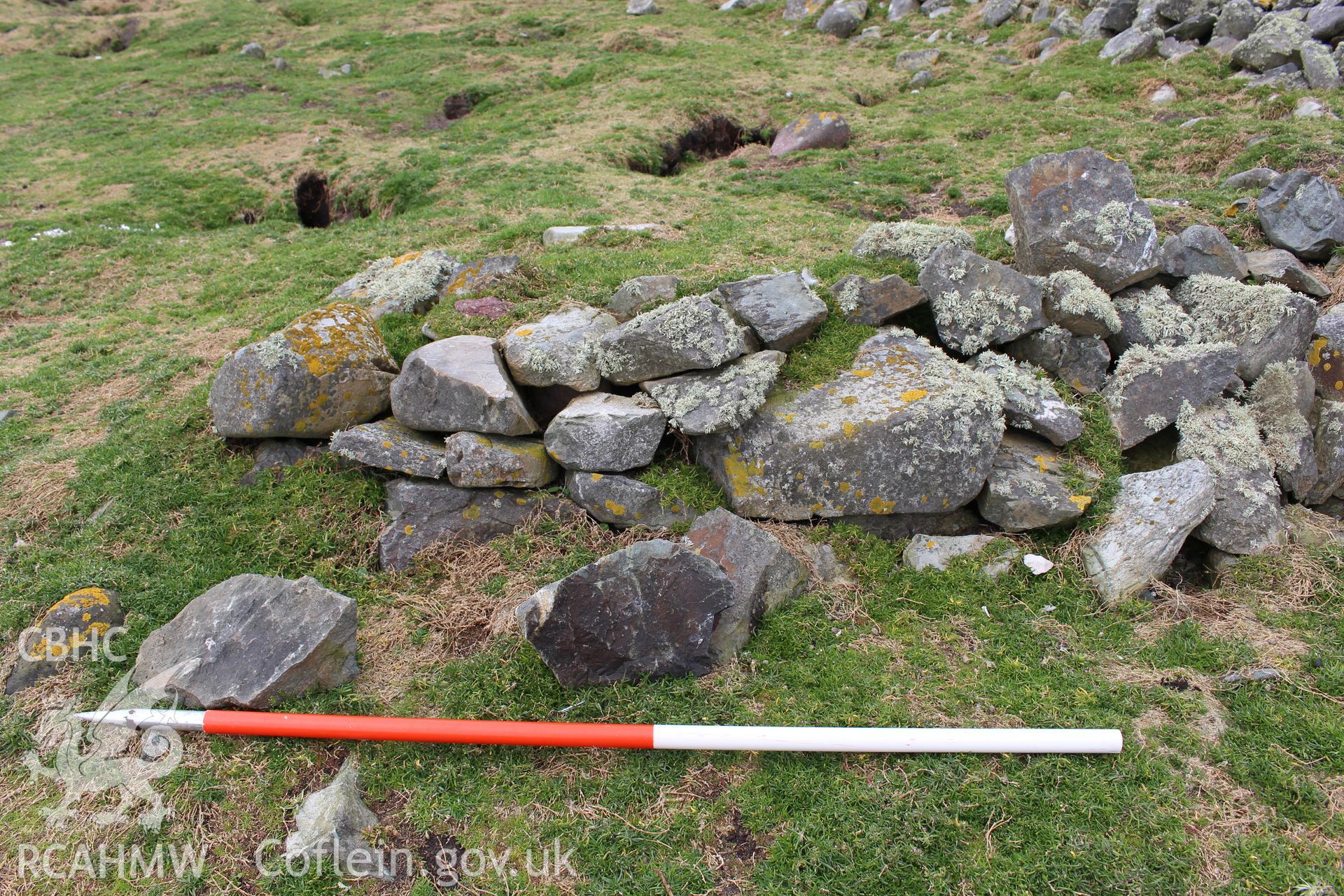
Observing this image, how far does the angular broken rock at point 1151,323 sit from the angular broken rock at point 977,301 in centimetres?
101

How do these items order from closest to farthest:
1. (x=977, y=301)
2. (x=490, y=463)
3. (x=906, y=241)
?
Result: (x=490, y=463)
(x=977, y=301)
(x=906, y=241)

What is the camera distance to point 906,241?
816 cm

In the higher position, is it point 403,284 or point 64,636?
point 403,284

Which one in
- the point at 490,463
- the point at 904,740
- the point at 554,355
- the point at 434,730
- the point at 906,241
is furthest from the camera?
the point at 906,241

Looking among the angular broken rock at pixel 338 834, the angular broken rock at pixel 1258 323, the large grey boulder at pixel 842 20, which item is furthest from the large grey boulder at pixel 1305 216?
the large grey boulder at pixel 842 20

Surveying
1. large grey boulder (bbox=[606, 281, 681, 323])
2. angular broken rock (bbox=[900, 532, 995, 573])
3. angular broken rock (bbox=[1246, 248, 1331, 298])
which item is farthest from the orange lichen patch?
angular broken rock (bbox=[1246, 248, 1331, 298])

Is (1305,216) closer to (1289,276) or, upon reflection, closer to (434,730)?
(1289,276)

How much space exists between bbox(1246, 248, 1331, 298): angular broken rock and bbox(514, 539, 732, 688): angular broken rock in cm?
714

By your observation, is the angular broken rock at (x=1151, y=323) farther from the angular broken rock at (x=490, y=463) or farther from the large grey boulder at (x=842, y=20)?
the large grey boulder at (x=842, y=20)

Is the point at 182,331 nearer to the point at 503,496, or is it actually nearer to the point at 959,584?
the point at 503,496

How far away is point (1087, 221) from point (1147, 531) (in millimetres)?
3316

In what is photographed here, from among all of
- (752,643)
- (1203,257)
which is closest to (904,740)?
(752,643)

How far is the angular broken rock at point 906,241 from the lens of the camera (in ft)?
26.5

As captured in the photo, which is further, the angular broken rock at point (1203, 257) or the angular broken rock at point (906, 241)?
the angular broken rock at point (906, 241)
